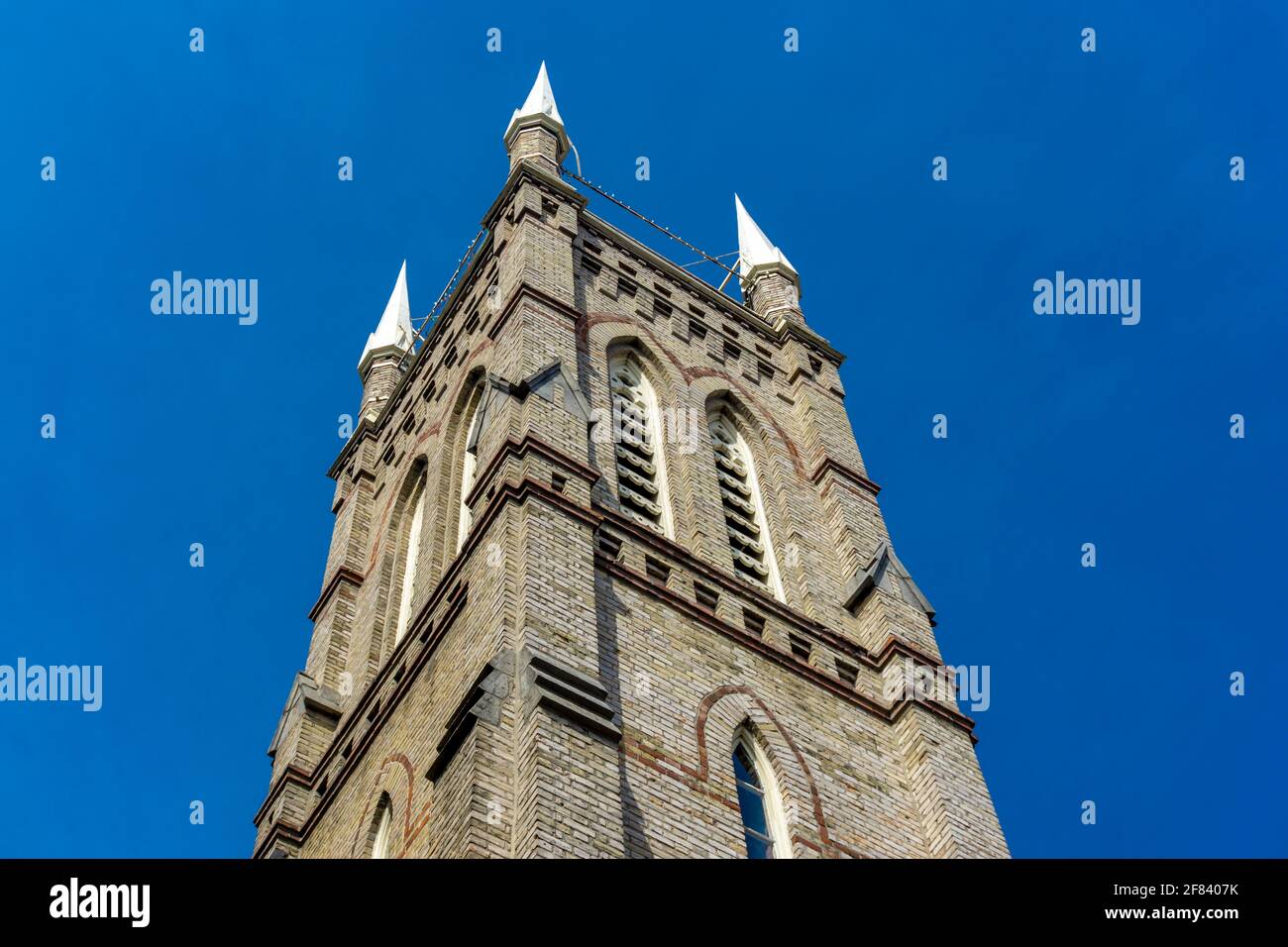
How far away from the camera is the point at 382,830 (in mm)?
19203

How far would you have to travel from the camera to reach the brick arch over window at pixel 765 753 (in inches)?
709

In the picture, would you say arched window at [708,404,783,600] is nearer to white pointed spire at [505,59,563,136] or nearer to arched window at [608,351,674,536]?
arched window at [608,351,674,536]

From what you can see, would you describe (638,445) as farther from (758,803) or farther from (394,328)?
(394,328)

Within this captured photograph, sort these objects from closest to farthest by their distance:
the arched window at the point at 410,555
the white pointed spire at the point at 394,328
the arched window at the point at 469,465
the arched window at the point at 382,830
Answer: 1. the arched window at the point at 382,830
2. the arched window at the point at 469,465
3. the arched window at the point at 410,555
4. the white pointed spire at the point at 394,328

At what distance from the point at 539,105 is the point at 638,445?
9.59 m

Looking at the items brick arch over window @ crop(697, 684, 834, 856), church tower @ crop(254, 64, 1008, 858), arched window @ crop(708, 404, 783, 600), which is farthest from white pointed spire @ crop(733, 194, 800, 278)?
brick arch over window @ crop(697, 684, 834, 856)

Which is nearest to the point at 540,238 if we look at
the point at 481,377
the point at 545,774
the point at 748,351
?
the point at 481,377

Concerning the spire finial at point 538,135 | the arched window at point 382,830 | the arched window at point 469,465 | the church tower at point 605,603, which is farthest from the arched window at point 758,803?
the spire finial at point 538,135

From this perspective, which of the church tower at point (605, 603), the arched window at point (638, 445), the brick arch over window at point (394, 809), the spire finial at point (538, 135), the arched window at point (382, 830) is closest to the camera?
the church tower at point (605, 603)

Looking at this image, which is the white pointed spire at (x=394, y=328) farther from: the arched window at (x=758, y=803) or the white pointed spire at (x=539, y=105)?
the arched window at (x=758, y=803)

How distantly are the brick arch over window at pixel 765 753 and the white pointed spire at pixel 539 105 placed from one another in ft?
47.7

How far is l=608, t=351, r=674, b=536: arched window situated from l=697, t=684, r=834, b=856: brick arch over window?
2.95m

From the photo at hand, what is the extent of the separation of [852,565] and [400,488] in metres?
7.55
